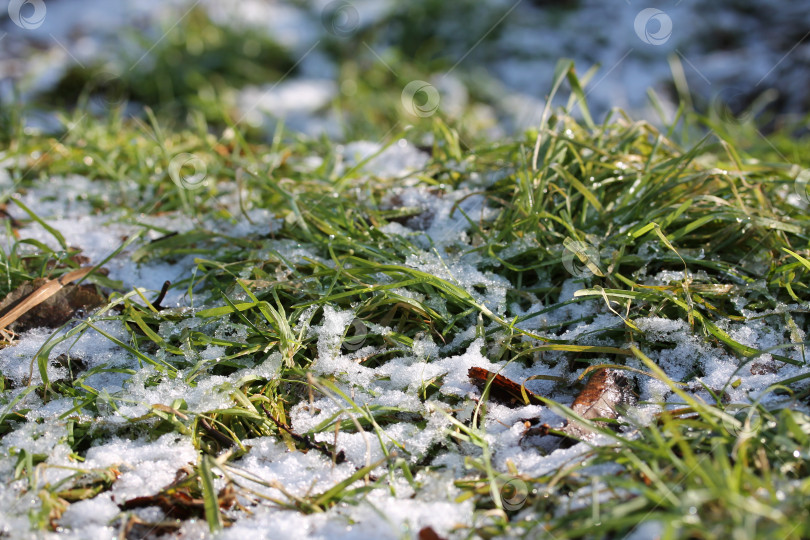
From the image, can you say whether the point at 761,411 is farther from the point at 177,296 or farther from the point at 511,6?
the point at 511,6

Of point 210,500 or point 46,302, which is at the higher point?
point 46,302

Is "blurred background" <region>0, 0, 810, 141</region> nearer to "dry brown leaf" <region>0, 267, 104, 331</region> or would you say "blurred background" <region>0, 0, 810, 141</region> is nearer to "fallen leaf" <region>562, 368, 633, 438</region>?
"dry brown leaf" <region>0, 267, 104, 331</region>

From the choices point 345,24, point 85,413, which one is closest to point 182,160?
point 85,413

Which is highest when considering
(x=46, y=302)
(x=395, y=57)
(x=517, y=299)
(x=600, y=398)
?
(x=395, y=57)

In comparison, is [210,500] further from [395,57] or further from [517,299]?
[395,57]

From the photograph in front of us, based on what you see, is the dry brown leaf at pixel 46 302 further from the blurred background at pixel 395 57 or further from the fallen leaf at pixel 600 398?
the blurred background at pixel 395 57

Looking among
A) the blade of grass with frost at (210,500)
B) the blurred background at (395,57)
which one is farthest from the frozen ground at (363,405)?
the blurred background at (395,57)

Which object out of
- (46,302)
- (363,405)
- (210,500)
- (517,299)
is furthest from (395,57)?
(210,500)
